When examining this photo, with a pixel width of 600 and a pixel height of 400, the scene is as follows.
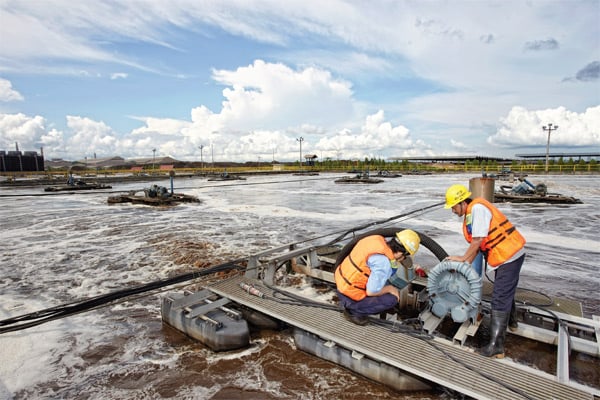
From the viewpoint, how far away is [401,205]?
51.6 ft

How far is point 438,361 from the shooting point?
9.44 ft

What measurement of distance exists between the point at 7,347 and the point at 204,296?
2158mm

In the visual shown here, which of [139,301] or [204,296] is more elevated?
[204,296]

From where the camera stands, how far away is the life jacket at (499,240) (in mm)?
3131

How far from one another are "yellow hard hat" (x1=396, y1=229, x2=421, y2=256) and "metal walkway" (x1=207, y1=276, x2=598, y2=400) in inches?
33.9

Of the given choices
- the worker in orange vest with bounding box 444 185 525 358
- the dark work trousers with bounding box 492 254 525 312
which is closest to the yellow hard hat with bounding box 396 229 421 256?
the worker in orange vest with bounding box 444 185 525 358

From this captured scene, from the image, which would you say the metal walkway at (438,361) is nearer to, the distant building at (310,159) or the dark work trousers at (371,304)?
the dark work trousers at (371,304)

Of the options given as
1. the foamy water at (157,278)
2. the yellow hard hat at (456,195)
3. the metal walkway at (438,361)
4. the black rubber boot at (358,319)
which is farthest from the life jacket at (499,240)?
the foamy water at (157,278)

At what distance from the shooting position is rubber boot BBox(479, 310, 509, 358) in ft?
10.1

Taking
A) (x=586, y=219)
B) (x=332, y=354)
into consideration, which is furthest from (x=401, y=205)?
(x=332, y=354)

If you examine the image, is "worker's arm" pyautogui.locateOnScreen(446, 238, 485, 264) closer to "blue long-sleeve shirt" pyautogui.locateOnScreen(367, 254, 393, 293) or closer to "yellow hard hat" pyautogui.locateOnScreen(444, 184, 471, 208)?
"yellow hard hat" pyautogui.locateOnScreen(444, 184, 471, 208)

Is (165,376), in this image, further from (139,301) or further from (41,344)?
(139,301)

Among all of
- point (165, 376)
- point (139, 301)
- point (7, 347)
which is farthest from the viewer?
point (139, 301)

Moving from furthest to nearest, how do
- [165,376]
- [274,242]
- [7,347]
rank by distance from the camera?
[274,242], [7,347], [165,376]
